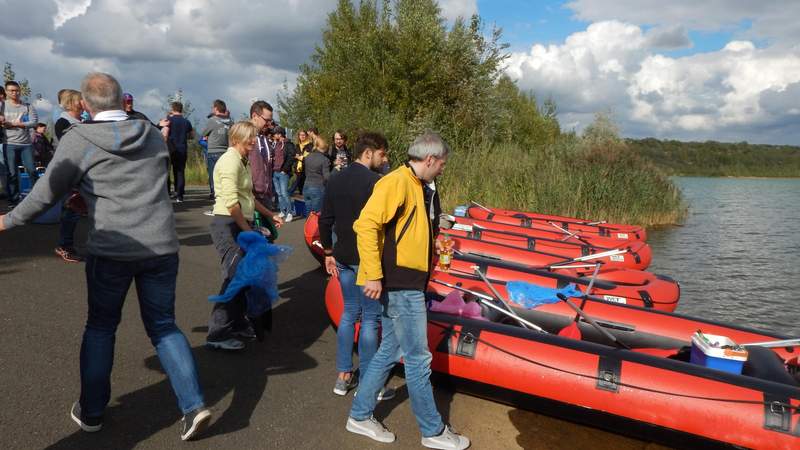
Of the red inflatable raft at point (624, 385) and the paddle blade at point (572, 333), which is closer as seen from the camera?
the red inflatable raft at point (624, 385)

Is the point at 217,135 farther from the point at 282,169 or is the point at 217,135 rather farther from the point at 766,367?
the point at 766,367

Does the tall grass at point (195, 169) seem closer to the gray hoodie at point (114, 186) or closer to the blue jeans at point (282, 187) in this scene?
the blue jeans at point (282, 187)

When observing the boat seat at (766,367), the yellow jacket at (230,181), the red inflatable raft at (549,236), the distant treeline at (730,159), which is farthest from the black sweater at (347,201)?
the distant treeline at (730,159)

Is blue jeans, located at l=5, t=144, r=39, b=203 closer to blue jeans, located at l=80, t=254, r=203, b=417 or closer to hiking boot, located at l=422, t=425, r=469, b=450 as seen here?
blue jeans, located at l=80, t=254, r=203, b=417

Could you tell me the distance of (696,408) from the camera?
9.54ft

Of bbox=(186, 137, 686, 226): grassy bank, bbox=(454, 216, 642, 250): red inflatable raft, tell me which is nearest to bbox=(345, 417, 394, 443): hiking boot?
bbox=(454, 216, 642, 250): red inflatable raft

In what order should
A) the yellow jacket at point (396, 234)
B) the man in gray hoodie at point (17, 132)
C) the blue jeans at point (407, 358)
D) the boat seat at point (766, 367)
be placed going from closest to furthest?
1. the yellow jacket at point (396, 234)
2. the blue jeans at point (407, 358)
3. the boat seat at point (766, 367)
4. the man in gray hoodie at point (17, 132)

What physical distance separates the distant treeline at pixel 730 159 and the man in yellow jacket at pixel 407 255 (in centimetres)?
8312

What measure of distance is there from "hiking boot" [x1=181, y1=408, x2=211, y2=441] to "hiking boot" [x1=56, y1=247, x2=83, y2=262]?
3.90 m

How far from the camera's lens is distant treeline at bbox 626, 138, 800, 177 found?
3204 inches

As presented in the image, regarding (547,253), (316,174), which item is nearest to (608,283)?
(547,253)

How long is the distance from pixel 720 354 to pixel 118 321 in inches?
135

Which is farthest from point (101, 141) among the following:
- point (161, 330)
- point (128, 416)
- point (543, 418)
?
point (543, 418)

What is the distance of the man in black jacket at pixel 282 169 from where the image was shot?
9.66 m
